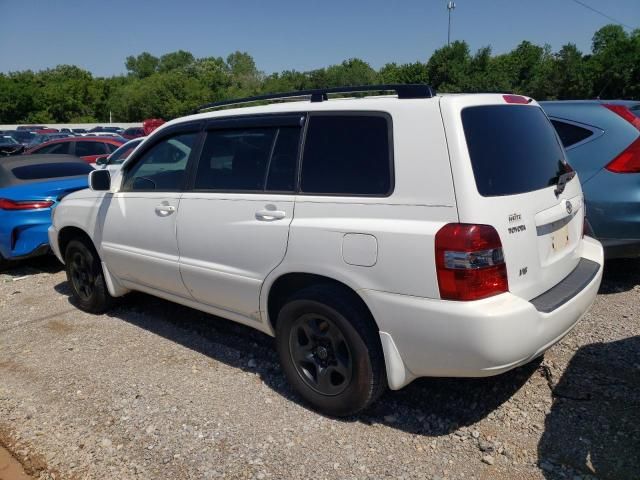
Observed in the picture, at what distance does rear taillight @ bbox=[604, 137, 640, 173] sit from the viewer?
4344mm

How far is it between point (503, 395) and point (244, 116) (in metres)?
2.45

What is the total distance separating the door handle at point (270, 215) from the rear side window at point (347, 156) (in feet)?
0.63

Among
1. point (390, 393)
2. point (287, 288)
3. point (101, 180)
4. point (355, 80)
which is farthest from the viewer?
point (355, 80)

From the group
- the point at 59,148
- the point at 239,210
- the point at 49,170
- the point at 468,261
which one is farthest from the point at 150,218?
the point at 59,148

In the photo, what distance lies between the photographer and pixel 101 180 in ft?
14.2

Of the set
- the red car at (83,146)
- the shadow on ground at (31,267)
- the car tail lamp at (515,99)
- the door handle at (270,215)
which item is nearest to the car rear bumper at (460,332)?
the door handle at (270,215)

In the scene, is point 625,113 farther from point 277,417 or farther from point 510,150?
point 277,417

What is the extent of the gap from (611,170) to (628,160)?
0.15 m

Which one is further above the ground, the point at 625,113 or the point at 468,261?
the point at 625,113

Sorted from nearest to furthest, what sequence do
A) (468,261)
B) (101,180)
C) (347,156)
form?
1. (468,261)
2. (347,156)
3. (101,180)

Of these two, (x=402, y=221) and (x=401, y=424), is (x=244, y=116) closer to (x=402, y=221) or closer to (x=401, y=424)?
(x=402, y=221)

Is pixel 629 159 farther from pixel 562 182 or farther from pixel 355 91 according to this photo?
pixel 355 91

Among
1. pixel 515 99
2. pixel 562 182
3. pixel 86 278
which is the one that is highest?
pixel 515 99

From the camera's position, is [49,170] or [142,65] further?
[142,65]
